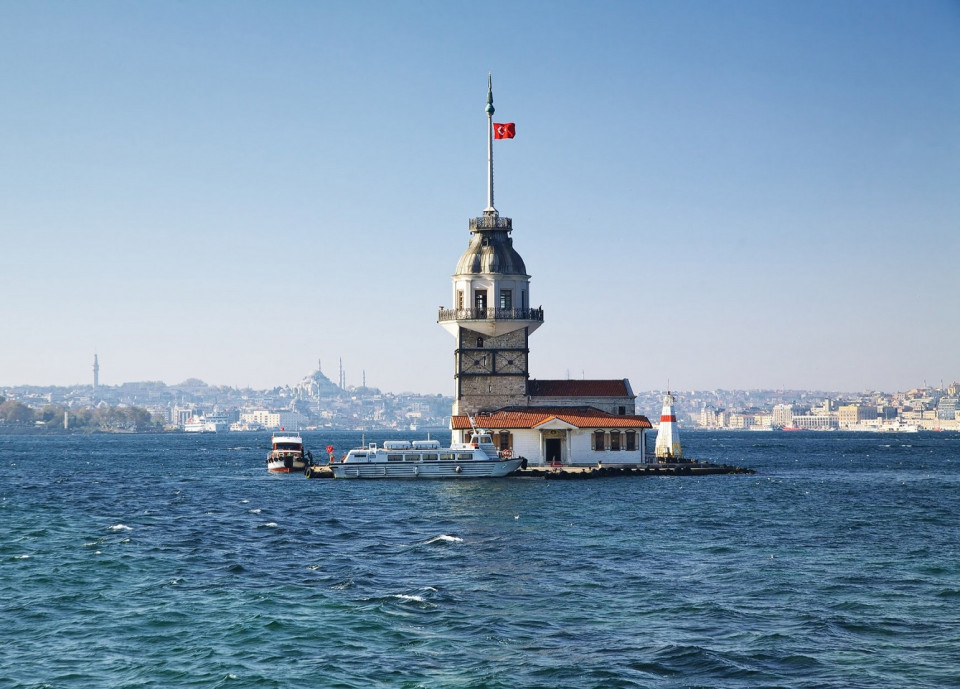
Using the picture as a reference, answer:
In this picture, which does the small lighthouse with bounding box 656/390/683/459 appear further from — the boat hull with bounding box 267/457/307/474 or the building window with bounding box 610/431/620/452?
the boat hull with bounding box 267/457/307/474

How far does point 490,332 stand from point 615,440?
11.9 metres

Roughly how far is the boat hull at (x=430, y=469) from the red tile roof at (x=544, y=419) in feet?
12.0

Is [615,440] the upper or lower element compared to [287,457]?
upper

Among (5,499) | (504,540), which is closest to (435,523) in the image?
(504,540)

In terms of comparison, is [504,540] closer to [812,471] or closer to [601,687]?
[601,687]

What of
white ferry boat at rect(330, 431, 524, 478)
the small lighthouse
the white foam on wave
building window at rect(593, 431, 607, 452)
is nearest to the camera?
the white foam on wave

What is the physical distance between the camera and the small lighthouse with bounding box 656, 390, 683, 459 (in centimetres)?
8881

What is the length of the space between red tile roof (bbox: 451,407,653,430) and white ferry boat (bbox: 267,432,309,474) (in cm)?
1698

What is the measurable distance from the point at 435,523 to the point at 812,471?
197 ft

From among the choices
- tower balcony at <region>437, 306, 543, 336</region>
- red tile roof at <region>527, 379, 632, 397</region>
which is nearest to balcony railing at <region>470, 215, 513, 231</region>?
tower balcony at <region>437, 306, 543, 336</region>

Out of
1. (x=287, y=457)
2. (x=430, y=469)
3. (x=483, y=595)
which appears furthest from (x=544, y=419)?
(x=483, y=595)

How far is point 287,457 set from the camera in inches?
3765

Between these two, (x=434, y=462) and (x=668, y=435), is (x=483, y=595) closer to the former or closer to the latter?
(x=434, y=462)

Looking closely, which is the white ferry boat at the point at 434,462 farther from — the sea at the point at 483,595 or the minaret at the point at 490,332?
the sea at the point at 483,595
